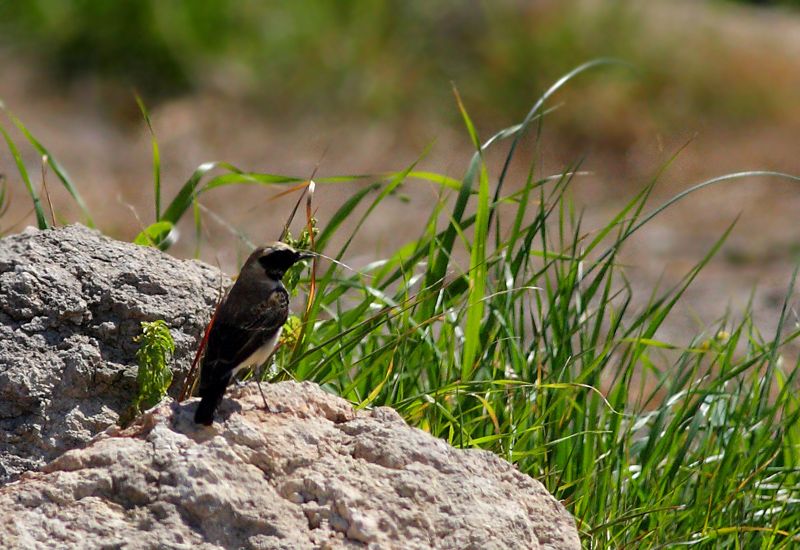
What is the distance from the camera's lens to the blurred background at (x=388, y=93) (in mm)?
11047

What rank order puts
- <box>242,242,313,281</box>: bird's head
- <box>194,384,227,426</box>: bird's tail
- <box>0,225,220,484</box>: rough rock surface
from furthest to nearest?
<box>242,242,313,281</box>: bird's head, <box>0,225,220,484</box>: rough rock surface, <box>194,384,227,426</box>: bird's tail

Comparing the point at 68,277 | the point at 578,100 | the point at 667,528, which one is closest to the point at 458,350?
the point at 667,528

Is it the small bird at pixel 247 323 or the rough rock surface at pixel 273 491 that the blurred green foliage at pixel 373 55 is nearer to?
the small bird at pixel 247 323

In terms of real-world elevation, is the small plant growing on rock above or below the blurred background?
above

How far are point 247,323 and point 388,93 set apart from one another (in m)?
8.87

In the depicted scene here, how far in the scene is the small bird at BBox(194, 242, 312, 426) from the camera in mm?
3107

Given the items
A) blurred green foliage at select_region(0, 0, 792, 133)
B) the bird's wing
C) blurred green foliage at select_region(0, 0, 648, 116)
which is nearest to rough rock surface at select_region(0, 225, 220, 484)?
the bird's wing

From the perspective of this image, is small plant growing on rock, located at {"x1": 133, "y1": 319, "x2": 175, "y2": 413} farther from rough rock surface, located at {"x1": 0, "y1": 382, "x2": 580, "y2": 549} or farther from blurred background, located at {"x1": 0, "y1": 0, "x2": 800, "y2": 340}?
blurred background, located at {"x1": 0, "y1": 0, "x2": 800, "y2": 340}

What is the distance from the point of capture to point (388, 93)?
1201cm

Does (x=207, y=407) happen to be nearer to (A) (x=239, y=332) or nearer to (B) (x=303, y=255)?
(A) (x=239, y=332)

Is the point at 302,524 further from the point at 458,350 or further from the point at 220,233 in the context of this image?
the point at 220,233

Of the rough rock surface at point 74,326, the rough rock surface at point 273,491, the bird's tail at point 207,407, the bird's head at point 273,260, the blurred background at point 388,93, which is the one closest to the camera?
the rough rock surface at point 273,491

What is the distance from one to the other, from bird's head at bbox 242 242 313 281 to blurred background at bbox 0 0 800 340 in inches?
263

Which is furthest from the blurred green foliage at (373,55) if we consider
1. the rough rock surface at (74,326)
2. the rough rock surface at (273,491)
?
the rough rock surface at (273,491)
